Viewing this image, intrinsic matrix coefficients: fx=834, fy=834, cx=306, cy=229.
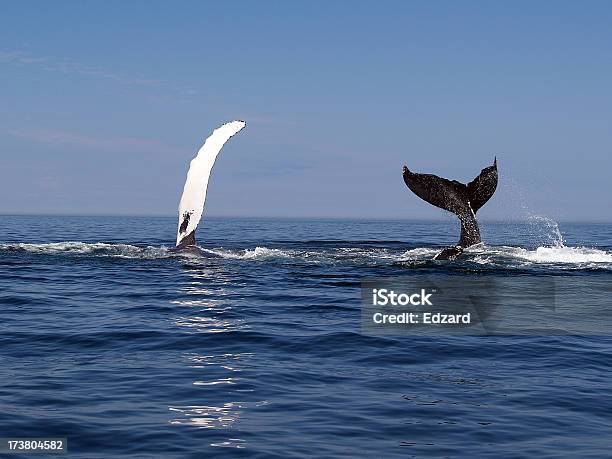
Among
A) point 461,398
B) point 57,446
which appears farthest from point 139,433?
point 461,398

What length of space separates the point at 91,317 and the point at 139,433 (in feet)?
21.7

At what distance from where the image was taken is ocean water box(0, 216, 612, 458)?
697cm

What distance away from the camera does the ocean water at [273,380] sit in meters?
6.97

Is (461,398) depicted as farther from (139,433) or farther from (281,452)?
(139,433)

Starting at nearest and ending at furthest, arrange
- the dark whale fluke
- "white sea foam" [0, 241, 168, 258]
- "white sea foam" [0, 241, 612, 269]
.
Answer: the dark whale fluke < "white sea foam" [0, 241, 612, 269] < "white sea foam" [0, 241, 168, 258]

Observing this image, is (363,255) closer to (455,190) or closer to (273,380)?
(455,190)

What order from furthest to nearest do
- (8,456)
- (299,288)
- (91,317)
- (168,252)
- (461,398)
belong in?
(168,252), (299,288), (91,317), (461,398), (8,456)

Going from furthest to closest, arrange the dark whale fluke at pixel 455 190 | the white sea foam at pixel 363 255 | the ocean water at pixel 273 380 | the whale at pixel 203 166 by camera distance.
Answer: the white sea foam at pixel 363 255, the dark whale fluke at pixel 455 190, the whale at pixel 203 166, the ocean water at pixel 273 380

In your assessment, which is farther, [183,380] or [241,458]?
[183,380]

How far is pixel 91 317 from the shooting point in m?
13.3

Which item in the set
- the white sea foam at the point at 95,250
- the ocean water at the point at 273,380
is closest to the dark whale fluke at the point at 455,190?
the ocean water at the point at 273,380

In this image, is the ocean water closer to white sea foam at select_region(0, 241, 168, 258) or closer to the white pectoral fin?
the white pectoral fin

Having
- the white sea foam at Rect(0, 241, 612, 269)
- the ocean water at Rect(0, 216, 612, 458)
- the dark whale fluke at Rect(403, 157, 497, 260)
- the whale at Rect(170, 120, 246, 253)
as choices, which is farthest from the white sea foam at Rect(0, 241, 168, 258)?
the dark whale fluke at Rect(403, 157, 497, 260)

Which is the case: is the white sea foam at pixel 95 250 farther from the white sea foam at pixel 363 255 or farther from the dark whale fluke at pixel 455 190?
the dark whale fluke at pixel 455 190
